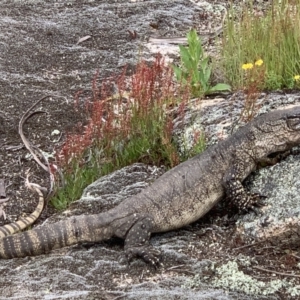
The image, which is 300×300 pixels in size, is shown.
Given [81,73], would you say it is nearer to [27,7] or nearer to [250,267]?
[27,7]

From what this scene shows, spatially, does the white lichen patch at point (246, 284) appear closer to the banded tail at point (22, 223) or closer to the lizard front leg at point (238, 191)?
the lizard front leg at point (238, 191)

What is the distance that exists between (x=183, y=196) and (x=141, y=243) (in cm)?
63

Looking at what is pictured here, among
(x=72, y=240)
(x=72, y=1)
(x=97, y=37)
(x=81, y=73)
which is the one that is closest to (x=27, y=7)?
(x=72, y=1)

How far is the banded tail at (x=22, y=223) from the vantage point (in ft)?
21.8

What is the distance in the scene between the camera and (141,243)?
19.3 ft

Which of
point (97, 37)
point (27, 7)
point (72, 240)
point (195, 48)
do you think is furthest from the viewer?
point (27, 7)

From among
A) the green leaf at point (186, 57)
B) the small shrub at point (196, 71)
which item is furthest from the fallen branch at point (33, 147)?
the green leaf at point (186, 57)

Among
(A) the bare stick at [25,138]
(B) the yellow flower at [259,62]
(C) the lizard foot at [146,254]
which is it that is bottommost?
(C) the lizard foot at [146,254]

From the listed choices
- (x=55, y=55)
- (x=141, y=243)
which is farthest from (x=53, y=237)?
(x=55, y=55)

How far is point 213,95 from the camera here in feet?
28.2

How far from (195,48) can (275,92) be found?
3.83 ft

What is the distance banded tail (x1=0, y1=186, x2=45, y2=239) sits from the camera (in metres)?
6.65

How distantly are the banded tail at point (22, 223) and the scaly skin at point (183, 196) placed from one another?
55cm

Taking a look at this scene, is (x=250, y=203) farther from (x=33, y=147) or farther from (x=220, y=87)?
(x=33, y=147)
